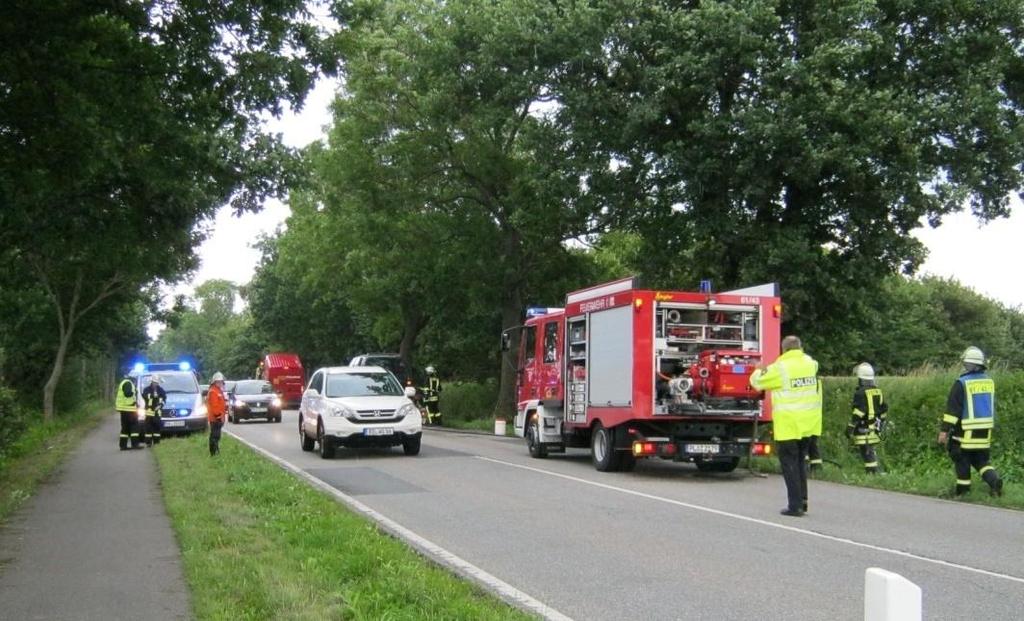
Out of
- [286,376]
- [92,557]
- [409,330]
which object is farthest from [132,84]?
[286,376]

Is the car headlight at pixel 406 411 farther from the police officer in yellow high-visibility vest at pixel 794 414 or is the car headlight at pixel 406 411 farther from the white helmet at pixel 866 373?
the police officer in yellow high-visibility vest at pixel 794 414

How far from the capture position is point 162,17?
31.7 feet

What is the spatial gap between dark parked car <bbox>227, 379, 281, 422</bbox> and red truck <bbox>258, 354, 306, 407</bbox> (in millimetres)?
17650

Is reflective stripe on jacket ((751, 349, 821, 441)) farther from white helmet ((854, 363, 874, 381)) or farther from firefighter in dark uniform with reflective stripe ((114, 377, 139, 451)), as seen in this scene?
firefighter in dark uniform with reflective stripe ((114, 377, 139, 451))

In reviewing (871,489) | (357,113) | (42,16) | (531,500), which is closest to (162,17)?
(42,16)

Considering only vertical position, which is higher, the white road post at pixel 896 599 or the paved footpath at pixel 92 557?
the white road post at pixel 896 599

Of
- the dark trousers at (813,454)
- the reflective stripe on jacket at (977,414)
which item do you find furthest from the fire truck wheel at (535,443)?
the reflective stripe on jacket at (977,414)

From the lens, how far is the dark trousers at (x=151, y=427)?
2205 centimetres

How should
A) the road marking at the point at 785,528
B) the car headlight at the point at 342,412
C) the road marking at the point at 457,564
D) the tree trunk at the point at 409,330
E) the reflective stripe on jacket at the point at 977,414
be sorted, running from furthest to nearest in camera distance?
the tree trunk at the point at 409,330, the car headlight at the point at 342,412, the reflective stripe on jacket at the point at 977,414, the road marking at the point at 785,528, the road marking at the point at 457,564

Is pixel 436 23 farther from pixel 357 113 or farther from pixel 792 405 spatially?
pixel 792 405

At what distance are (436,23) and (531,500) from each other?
16.5 meters

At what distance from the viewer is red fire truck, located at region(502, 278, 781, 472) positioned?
14.5m

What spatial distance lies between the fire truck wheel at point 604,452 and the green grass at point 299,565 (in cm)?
537

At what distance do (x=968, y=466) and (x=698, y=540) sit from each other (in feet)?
16.7
